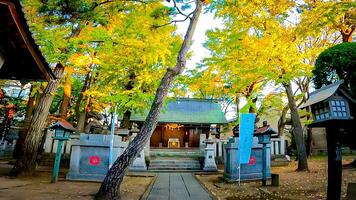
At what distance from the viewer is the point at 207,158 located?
16.6 m

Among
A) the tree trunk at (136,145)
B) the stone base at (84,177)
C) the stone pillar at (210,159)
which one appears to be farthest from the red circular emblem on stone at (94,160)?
the stone pillar at (210,159)

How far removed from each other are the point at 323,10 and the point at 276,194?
617 cm

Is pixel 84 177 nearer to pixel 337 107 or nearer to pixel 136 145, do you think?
pixel 136 145

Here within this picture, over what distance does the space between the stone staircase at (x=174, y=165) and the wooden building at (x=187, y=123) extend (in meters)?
6.82

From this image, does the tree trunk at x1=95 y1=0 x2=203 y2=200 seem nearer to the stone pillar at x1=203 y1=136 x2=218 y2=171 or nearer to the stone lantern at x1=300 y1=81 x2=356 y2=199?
the stone lantern at x1=300 y1=81 x2=356 y2=199

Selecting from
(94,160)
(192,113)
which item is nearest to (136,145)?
(94,160)

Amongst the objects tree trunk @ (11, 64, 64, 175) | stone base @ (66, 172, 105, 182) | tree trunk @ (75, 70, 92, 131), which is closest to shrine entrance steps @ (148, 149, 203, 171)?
stone base @ (66, 172, 105, 182)

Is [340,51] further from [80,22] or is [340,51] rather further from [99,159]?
[99,159]

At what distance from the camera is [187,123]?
24.5 metres

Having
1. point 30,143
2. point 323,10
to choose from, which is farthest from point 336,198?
point 30,143

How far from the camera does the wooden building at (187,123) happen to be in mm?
24973

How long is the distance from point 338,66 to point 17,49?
34.5 feet

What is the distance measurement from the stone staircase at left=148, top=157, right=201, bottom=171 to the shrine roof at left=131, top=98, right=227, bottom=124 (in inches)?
254

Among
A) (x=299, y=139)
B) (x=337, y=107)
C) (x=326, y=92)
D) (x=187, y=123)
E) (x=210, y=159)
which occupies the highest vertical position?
(x=187, y=123)
